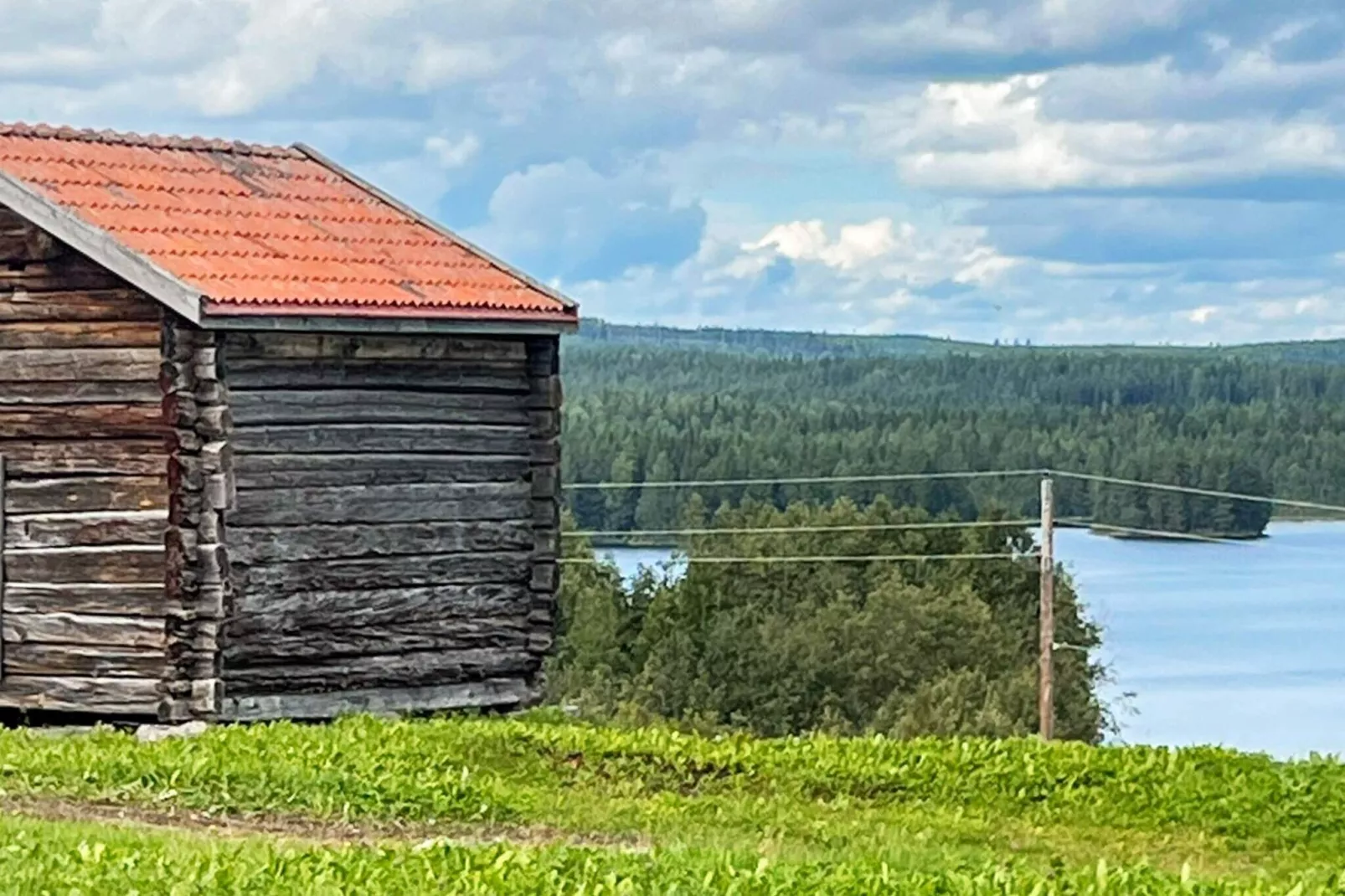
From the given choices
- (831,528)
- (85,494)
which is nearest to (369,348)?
(85,494)

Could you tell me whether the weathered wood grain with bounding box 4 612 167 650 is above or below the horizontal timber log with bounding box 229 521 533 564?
below

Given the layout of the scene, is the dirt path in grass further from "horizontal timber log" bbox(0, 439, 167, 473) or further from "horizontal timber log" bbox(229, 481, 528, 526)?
"horizontal timber log" bbox(229, 481, 528, 526)

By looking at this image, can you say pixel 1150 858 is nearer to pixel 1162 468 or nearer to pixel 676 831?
pixel 676 831

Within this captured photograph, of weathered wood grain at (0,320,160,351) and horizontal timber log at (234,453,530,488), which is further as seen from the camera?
horizontal timber log at (234,453,530,488)

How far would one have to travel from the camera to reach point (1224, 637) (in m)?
62.4

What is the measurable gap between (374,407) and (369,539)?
114 cm

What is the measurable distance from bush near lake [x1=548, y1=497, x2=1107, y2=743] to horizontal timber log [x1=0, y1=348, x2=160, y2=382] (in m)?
30.1

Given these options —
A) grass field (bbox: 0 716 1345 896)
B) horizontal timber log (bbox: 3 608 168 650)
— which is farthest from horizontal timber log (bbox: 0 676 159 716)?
grass field (bbox: 0 716 1345 896)

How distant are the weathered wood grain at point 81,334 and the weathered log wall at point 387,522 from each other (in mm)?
733

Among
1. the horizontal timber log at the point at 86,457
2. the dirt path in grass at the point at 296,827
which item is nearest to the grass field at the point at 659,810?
the dirt path in grass at the point at 296,827

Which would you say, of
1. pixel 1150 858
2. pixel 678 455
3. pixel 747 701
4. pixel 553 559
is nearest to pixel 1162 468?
pixel 678 455

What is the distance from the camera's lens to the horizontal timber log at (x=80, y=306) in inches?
874

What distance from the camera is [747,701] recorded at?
2302 inches

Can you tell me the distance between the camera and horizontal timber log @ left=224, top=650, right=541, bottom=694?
22938 millimetres
